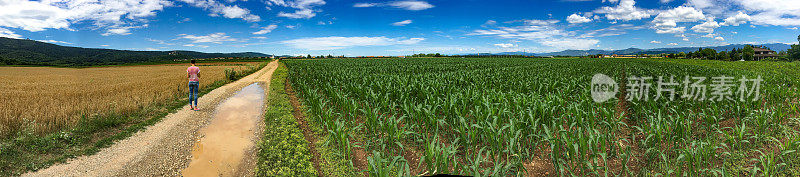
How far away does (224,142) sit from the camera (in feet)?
24.4

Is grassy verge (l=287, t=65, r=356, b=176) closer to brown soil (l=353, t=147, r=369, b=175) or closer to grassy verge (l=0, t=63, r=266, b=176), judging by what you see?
brown soil (l=353, t=147, r=369, b=175)

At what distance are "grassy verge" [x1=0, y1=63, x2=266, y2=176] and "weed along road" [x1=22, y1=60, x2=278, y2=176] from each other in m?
0.25

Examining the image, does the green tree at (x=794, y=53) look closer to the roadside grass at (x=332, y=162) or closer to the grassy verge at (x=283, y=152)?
the roadside grass at (x=332, y=162)

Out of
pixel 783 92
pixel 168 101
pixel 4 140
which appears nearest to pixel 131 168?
pixel 4 140

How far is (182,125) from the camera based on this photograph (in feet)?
29.6

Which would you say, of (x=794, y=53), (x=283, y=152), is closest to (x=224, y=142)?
(x=283, y=152)

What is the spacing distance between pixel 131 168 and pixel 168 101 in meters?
8.21

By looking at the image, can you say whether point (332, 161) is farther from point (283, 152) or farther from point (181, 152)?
point (181, 152)

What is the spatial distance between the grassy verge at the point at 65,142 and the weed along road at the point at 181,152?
252mm

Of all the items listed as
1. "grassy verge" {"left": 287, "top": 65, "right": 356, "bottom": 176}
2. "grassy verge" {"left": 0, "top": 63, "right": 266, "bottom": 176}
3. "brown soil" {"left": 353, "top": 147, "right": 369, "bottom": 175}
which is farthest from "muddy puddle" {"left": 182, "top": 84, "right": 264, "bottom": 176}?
"brown soil" {"left": 353, "top": 147, "right": 369, "bottom": 175}

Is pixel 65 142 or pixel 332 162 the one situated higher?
pixel 65 142

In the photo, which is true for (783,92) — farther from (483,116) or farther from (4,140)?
(4,140)

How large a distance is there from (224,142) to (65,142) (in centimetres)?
341

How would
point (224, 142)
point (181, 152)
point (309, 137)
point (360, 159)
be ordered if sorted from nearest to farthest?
point (360, 159) → point (181, 152) → point (224, 142) → point (309, 137)
